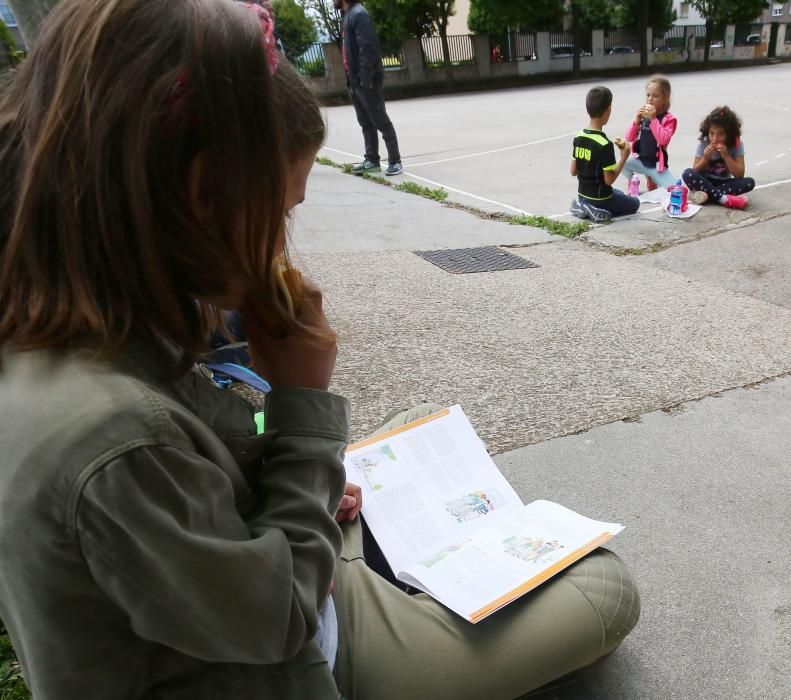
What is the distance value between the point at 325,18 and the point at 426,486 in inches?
1168

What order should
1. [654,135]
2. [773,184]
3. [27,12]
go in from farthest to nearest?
[773,184] < [654,135] < [27,12]

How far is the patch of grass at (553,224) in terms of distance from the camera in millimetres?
5383

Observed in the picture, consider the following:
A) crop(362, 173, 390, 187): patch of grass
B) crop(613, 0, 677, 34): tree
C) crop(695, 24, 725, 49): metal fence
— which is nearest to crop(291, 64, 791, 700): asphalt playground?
crop(362, 173, 390, 187): patch of grass

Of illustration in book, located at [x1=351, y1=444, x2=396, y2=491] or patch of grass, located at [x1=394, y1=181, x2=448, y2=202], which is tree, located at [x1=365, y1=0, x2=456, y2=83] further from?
illustration in book, located at [x1=351, y1=444, x2=396, y2=491]

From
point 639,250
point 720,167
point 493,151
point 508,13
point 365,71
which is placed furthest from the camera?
point 508,13

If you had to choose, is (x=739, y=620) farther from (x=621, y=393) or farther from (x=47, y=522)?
(x=47, y=522)

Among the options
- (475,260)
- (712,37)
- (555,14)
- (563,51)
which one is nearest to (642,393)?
(475,260)

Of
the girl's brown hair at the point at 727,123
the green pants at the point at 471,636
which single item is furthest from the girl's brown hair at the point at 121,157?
the girl's brown hair at the point at 727,123

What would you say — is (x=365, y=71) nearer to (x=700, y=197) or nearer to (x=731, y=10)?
(x=700, y=197)

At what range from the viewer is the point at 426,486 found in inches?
70.4

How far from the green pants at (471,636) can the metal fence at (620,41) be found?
3528cm

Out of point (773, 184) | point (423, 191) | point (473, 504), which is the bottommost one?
point (773, 184)

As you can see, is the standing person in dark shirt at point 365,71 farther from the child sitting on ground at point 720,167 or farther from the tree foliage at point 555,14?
the tree foliage at point 555,14

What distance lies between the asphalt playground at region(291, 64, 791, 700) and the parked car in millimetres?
27605
